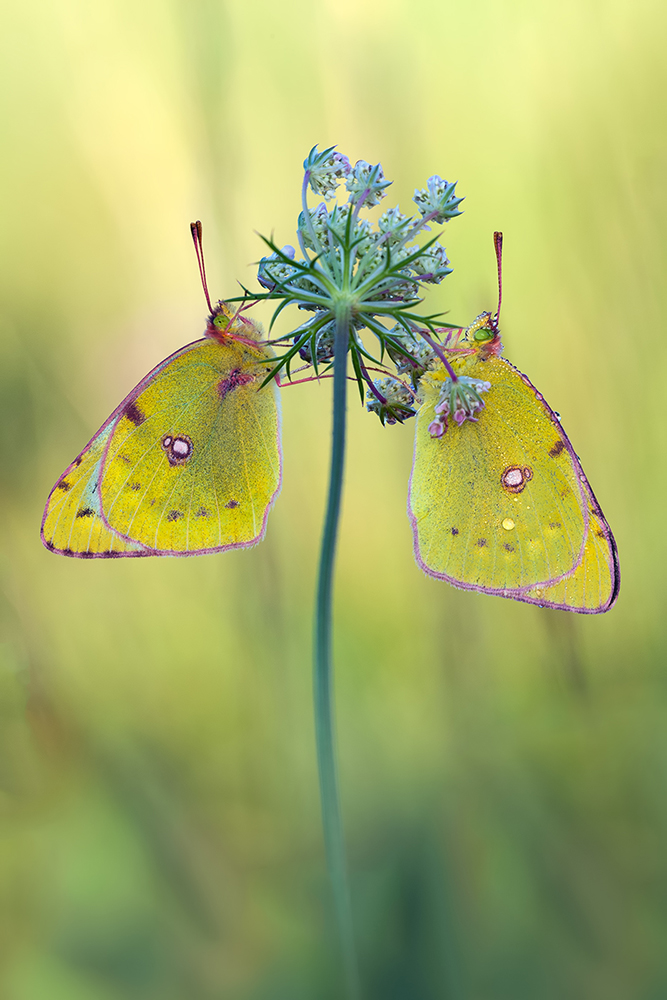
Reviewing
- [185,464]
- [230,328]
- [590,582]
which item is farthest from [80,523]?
[590,582]

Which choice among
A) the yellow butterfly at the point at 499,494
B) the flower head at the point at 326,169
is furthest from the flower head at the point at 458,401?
the flower head at the point at 326,169

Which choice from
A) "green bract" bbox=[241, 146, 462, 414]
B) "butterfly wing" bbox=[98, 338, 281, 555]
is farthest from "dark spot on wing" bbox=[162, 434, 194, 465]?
"green bract" bbox=[241, 146, 462, 414]

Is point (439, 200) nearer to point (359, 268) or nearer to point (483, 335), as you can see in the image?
point (359, 268)

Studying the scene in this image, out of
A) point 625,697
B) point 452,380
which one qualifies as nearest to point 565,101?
point 452,380

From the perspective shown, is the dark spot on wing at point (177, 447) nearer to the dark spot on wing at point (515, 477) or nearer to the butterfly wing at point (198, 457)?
the butterfly wing at point (198, 457)

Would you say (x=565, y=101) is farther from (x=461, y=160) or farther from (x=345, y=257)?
(x=345, y=257)
